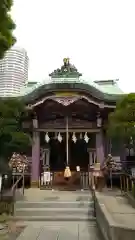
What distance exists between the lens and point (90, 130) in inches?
629

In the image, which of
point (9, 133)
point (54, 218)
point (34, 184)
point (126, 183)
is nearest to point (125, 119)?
point (126, 183)

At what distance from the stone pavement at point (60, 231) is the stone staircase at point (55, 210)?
45 cm

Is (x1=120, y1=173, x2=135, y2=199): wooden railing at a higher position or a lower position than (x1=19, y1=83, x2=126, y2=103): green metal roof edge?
lower

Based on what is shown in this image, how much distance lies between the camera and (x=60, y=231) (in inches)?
295

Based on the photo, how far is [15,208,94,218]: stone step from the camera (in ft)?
30.7

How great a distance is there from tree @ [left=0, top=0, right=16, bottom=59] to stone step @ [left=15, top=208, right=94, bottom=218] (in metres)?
5.71

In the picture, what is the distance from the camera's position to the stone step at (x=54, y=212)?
9.35 m

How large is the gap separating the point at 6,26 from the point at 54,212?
6334 millimetres

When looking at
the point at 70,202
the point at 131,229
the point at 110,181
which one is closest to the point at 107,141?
the point at 110,181

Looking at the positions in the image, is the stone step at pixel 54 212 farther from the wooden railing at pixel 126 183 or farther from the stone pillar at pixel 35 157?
the stone pillar at pixel 35 157

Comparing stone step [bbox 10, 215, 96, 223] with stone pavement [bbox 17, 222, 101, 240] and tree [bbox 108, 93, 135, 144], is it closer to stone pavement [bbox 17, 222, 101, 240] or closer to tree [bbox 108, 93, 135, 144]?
stone pavement [bbox 17, 222, 101, 240]

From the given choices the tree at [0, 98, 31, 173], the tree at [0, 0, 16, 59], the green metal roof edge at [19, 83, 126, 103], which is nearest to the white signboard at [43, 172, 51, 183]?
the green metal roof edge at [19, 83, 126, 103]

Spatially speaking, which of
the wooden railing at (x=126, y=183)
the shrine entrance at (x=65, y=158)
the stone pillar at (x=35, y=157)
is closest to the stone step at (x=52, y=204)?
the wooden railing at (x=126, y=183)

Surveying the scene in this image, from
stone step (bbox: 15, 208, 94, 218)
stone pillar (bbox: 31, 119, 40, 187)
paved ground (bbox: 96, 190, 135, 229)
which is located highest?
stone pillar (bbox: 31, 119, 40, 187)
